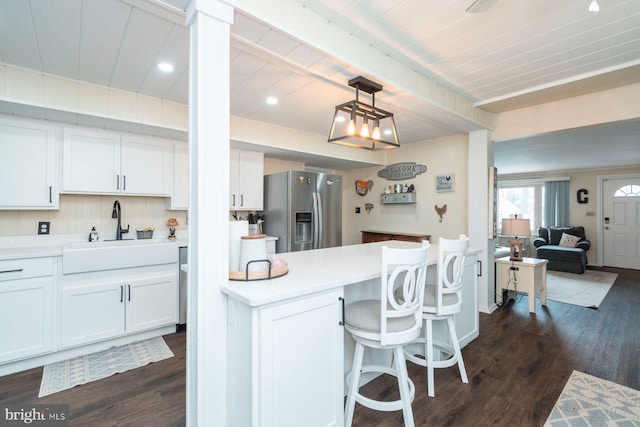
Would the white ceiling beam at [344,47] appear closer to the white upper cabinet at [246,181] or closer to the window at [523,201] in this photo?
the white upper cabinet at [246,181]

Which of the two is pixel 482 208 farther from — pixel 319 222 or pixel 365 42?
pixel 365 42

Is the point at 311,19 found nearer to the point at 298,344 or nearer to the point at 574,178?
the point at 298,344

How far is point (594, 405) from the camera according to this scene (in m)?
1.94

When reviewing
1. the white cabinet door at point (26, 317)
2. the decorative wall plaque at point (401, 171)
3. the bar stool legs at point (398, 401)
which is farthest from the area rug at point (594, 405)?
the white cabinet door at point (26, 317)

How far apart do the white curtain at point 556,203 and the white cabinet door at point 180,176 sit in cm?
862

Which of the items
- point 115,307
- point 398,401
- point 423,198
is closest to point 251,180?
point 115,307

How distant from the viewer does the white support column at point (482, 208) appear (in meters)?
3.70

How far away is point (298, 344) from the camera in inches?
54.9

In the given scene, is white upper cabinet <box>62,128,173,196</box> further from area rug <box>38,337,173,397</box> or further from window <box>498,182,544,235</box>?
window <box>498,182,544,235</box>

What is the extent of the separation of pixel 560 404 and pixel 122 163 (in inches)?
161

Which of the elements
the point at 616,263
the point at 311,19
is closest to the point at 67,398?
the point at 311,19

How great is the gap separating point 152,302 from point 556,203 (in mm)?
9042

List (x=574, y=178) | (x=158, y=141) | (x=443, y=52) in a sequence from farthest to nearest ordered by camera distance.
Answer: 1. (x=574, y=178)
2. (x=158, y=141)
3. (x=443, y=52)

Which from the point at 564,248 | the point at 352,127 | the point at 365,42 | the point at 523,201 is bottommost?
the point at 564,248
